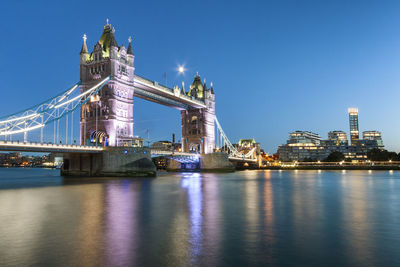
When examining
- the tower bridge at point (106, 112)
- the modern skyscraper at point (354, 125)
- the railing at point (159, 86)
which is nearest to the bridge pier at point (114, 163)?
the tower bridge at point (106, 112)

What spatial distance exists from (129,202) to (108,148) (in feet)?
70.7

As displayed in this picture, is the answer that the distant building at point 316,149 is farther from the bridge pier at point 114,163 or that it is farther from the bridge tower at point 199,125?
the bridge pier at point 114,163

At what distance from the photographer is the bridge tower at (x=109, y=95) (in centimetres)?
4056

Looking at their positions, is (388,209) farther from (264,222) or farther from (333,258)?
(333,258)

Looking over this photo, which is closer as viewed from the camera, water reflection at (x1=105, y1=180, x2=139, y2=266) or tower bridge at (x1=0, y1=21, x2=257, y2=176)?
water reflection at (x1=105, y1=180, x2=139, y2=266)

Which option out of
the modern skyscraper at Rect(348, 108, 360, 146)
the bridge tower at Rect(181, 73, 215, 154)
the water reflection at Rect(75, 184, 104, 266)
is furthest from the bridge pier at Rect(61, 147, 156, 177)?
the modern skyscraper at Rect(348, 108, 360, 146)

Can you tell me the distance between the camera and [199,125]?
221 feet

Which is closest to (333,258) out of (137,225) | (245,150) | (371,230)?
(371,230)

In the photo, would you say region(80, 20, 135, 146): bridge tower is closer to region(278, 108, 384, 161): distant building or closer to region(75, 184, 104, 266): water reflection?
region(75, 184, 104, 266): water reflection

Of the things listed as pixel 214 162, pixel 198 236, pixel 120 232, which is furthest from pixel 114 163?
pixel 198 236

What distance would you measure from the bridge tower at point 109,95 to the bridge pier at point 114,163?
113 inches

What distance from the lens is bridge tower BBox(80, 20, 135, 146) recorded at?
1597 inches

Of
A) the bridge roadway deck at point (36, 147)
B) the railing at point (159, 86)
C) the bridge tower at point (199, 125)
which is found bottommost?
the bridge roadway deck at point (36, 147)

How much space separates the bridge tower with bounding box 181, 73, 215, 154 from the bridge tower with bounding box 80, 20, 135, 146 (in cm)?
2567
